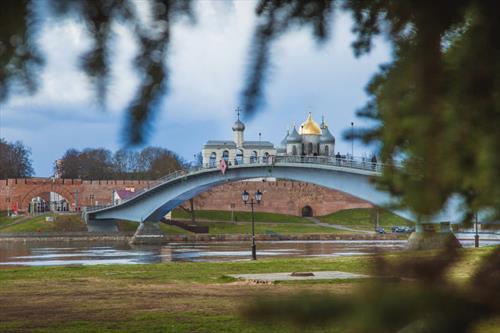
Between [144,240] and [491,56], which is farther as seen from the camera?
[144,240]

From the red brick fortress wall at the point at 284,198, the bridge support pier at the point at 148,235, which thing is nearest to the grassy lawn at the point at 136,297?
the bridge support pier at the point at 148,235

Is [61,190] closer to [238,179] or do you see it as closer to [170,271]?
[238,179]

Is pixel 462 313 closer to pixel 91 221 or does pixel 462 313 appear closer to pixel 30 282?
pixel 30 282

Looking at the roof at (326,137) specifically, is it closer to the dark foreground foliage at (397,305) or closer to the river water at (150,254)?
the river water at (150,254)

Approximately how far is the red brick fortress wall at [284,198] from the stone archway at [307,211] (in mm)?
384

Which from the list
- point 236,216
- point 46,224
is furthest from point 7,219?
point 236,216

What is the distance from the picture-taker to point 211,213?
3142 inches

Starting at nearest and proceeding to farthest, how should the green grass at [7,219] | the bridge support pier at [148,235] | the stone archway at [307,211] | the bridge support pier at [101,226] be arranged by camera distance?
the bridge support pier at [148,235] < the bridge support pier at [101,226] < the green grass at [7,219] < the stone archway at [307,211]

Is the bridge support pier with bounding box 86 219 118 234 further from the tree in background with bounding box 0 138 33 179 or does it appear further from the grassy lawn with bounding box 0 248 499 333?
the grassy lawn with bounding box 0 248 499 333

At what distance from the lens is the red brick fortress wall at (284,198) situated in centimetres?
8488

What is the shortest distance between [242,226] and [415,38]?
64650mm

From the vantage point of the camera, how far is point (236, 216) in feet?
256

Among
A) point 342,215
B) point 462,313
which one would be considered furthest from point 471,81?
point 342,215

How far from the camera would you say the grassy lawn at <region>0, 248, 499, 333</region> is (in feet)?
31.5
